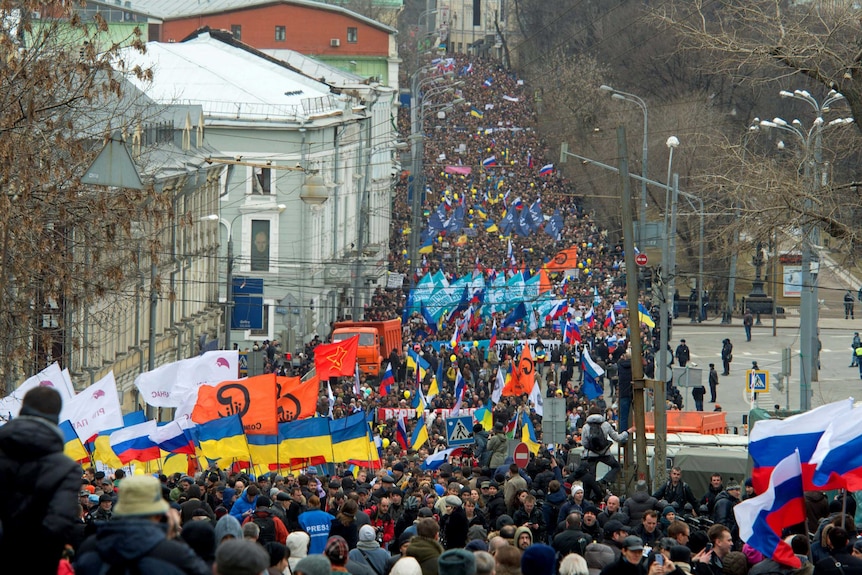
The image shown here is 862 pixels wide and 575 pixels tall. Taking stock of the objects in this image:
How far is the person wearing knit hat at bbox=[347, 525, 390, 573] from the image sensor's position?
11531 millimetres

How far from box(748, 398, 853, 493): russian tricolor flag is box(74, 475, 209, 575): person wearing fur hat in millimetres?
6013

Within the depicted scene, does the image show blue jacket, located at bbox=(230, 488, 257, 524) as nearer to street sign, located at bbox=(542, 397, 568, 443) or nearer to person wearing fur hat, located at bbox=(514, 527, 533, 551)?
person wearing fur hat, located at bbox=(514, 527, 533, 551)

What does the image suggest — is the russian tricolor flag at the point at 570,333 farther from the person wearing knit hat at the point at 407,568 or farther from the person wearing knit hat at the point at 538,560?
the person wearing knit hat at the point at 538,560

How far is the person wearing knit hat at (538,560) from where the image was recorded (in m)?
9.01

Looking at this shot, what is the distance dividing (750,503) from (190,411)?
1366 centimetres

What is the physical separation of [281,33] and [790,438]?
77.7 metres

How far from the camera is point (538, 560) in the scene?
902cm

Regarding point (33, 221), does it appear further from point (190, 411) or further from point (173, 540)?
point (173, 540)

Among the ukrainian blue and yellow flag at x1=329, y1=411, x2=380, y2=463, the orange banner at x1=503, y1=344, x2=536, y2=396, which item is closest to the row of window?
the orange banner at x1=503, y1=344, x2=536, y2=396

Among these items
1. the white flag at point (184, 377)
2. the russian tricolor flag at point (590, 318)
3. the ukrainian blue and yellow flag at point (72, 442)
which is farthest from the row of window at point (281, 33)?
the ukrainian blue and yellow flag at point (72, 442)

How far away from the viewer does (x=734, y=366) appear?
47.9m

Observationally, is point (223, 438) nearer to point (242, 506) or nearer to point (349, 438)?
point (349, 438)

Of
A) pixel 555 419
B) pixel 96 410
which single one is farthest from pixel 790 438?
pixel 555 419

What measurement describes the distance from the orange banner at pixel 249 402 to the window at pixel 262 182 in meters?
33.4
